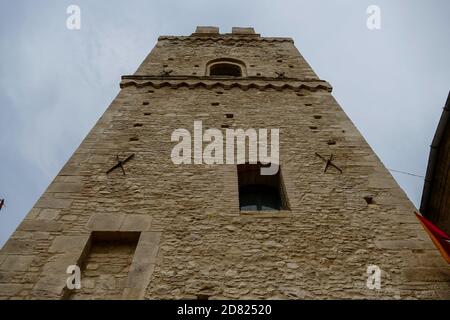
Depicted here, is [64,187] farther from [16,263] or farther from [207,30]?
[207,30]

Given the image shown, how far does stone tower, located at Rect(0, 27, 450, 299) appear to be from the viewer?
381 centimetres

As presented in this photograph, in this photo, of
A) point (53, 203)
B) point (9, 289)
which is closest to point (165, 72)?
point (53, 203)

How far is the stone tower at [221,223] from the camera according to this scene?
381cm

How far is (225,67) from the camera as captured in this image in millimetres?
11461

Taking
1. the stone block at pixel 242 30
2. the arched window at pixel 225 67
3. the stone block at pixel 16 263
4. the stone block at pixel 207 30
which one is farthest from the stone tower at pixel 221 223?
the stone block at pixel 242 30

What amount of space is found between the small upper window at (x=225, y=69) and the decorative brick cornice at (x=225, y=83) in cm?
226

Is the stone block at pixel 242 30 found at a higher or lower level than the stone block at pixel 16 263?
higher

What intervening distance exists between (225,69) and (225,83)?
286 cm

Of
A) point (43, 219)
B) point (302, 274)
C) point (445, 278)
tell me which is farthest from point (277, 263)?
point (43, 219)

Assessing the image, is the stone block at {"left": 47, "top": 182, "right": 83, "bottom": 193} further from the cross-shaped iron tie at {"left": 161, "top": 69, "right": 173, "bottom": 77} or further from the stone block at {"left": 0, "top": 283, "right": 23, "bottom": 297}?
the cross-shaped iron tie at {"left": 161, "top": 69, "right": 173, "bottom": 77}

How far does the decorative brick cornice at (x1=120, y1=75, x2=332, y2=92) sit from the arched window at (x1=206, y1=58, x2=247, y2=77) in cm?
217

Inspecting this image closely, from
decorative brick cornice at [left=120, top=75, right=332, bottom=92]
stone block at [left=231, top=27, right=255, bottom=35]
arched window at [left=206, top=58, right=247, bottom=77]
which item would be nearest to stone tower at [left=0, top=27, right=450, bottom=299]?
decorative brick cornice at [left=120, top=75, right=332, bottom=92]

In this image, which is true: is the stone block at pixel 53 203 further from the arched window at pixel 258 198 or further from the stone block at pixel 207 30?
the stone block at pixel 207 30
